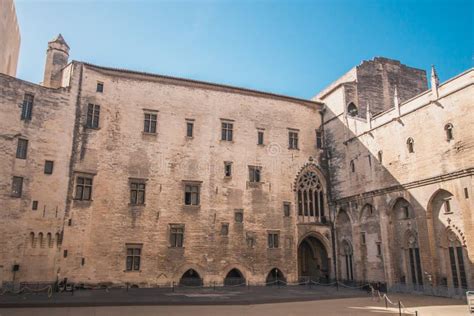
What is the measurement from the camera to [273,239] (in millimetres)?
25953

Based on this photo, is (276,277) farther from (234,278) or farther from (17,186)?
(17,186)

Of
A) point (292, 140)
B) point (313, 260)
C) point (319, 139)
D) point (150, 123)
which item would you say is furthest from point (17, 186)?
point (319, 139)

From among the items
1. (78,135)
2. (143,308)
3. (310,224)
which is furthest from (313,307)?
(78,135)

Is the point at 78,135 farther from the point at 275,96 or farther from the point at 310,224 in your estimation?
the point at 310,224

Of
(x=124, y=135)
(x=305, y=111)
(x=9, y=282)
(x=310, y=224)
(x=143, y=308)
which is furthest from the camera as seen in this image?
(x=305, y=111)

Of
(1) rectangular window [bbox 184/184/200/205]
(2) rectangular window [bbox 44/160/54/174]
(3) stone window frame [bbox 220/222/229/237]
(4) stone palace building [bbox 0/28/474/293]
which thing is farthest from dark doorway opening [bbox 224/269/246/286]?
(2) rectangular window [bbox 44/160/54/174]

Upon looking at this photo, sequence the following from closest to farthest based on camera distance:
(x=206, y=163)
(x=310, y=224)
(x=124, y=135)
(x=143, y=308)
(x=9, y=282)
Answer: (x=143, y=308) < (x=9, y=282) < (x=124, y=135) < (x=206, y=163) < (x=310, y=224)

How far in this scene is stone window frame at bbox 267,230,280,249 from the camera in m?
25.8

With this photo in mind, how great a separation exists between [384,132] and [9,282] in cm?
2232

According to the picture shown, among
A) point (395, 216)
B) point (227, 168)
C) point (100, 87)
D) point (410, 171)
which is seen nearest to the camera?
point (410, 171)

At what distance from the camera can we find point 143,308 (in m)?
15.0

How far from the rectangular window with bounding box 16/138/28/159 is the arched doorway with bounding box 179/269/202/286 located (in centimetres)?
1134

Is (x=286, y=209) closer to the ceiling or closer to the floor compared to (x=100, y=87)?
closer to the floor

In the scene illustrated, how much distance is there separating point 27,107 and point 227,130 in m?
12.3
